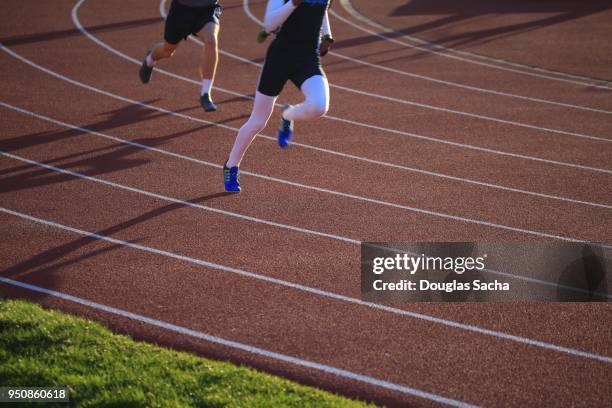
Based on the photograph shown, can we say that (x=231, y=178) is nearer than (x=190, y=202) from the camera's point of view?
No

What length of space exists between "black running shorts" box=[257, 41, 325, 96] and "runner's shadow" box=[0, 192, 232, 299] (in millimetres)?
1487

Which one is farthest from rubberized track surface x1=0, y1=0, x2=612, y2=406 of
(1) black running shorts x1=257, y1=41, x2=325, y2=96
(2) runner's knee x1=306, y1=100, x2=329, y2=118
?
(1) black running shorts x1=257, y1=41, x2=325, y2=96

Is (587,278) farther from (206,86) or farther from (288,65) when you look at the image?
(206,86)

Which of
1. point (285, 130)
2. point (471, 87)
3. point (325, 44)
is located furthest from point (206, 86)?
point (471, 87)

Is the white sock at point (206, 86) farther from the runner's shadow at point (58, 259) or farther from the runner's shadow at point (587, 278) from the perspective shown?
the runner's shadow at point (587, 278)

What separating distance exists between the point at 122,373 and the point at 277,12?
A: 2984 millimetres

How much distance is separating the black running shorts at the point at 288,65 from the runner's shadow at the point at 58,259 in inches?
58.5

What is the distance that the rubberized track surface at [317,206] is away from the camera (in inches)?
180

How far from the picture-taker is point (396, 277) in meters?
5.48

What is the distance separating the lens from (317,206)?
6715 mm

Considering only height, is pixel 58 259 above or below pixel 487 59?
below

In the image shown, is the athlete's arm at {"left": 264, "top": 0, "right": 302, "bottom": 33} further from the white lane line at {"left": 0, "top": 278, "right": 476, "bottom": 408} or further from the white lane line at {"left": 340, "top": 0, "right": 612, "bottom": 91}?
the white lane line at {"left": 340, "top": 0, "right": 612, "bottom": 91}

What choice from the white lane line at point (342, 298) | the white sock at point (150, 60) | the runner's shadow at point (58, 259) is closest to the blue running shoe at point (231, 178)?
the runner's shadow at point (58, 259)

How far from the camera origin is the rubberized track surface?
15.0 feet
